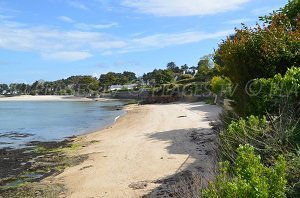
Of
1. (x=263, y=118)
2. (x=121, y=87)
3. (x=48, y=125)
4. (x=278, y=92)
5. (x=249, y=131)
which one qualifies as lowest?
(x=48, y=125)

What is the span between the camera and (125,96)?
109750 mm

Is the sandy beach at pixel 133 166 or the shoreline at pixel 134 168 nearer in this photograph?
the shoreline at pixel 134 168

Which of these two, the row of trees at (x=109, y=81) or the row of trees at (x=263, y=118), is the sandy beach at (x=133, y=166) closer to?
the row of trees at (x=263, y=118)

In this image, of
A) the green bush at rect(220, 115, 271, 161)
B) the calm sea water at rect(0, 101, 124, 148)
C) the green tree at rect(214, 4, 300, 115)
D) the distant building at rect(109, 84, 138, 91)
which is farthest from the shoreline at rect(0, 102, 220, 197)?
the distant building at rect(109, 84, 138, 91)

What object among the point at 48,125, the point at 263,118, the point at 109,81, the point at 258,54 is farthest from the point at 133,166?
the point at 109,81

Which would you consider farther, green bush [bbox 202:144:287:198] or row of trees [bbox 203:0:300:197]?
Answer: row of trees [bbox 203:0:300:197]

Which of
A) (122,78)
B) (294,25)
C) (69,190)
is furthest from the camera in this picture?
(122,78)

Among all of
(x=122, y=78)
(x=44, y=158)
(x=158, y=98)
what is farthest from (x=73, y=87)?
(x=44, y=158)

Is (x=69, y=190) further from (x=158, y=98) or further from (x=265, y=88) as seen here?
(x=158, y=98)

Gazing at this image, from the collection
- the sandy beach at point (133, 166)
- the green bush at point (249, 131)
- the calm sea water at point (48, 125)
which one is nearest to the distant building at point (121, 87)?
the calm sea water at point (48, 125)

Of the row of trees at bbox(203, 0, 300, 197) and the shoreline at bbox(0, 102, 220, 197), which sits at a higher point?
the row of trees at bbox(203, 0, 300, 197)

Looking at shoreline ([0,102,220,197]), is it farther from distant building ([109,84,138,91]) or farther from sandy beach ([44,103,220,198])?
distant building ([109,84,138,91])

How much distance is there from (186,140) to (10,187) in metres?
7.77

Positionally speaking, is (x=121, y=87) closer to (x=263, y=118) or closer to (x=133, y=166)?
(x=133, y=166)
